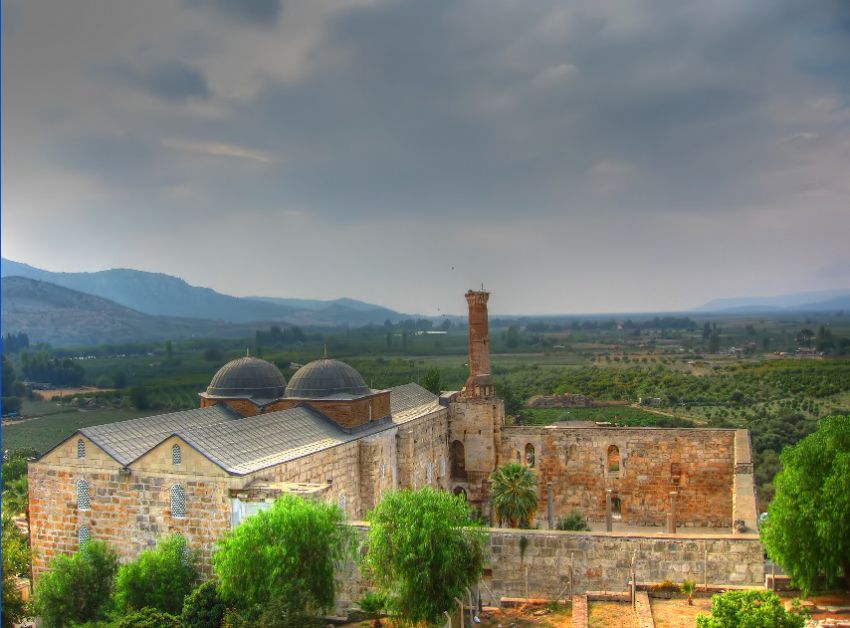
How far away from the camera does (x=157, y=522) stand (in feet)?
67.1

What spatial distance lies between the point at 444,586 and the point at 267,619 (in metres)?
3.61

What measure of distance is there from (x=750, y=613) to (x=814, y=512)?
12.3ft

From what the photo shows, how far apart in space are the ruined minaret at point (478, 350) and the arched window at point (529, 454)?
2886mm

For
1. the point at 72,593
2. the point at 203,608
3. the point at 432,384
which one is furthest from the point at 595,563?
the point at 432,384

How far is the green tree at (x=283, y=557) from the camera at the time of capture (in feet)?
54.9

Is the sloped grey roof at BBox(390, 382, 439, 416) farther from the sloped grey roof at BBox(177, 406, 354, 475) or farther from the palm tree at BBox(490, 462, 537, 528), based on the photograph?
the palm tree at BBox(490, 462, 537, 528)

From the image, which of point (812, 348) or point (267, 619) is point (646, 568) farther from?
point (812, 348)

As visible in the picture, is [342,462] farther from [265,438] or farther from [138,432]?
[138,432]

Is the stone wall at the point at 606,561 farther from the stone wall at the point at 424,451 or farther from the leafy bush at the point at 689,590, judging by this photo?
the stone wall at the point at 424,451

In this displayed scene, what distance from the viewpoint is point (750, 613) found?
1324 centimetres

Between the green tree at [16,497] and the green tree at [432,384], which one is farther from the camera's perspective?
the green tree at [432,384]

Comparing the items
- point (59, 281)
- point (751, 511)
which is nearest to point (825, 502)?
point (751, 511)

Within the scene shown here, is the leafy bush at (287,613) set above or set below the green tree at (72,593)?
above

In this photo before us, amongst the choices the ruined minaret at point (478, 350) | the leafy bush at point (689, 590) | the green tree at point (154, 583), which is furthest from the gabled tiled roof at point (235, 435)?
the leafy bush at point (689, 590)
